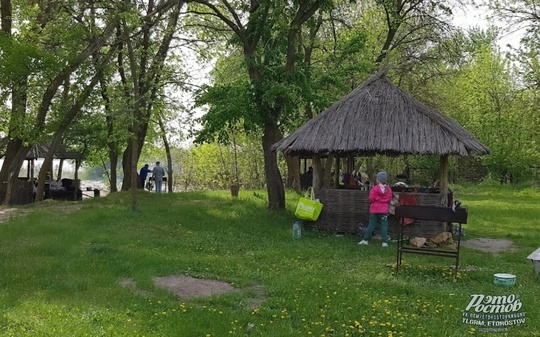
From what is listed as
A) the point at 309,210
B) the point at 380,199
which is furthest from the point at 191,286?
the point at 309,210

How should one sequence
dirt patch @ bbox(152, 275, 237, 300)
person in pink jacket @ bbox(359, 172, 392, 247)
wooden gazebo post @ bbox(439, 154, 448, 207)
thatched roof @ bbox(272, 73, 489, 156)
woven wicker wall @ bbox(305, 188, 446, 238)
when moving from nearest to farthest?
dirt patch @ bbox(152, 275, 237, 300) → person in pink jacket @ bbox(359, 172, 392, 247) → thatched roof @ bbox(272, 73, 489, 156) → woven wicker wall @ bbox(305, 188, 446, 238) → wooden gazebo post @ bbox(439, 154, 448, 207)

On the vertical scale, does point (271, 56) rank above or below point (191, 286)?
above

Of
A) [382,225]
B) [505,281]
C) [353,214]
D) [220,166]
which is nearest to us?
[505,281]

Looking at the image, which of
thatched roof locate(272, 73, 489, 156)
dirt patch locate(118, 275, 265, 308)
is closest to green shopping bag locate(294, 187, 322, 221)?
thatched roof locate(272, 73, 489, 156)

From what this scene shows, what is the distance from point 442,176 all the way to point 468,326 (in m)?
7.43

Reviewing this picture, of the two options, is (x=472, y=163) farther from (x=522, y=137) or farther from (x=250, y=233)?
(x=250, y=233)

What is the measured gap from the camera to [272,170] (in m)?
15.4

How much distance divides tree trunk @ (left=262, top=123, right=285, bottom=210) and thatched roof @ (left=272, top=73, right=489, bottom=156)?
1709mm

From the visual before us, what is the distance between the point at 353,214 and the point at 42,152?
15898mm

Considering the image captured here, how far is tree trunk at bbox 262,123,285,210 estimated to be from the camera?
15391mm

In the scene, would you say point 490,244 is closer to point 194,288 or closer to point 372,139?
point 372,139

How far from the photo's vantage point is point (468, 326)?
5719 mm

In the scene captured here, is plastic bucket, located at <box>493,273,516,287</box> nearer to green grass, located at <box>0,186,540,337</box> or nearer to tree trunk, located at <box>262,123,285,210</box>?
green grass, located at <box>0,186,540,337</box>

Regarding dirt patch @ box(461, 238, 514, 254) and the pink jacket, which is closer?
the pink jacket
